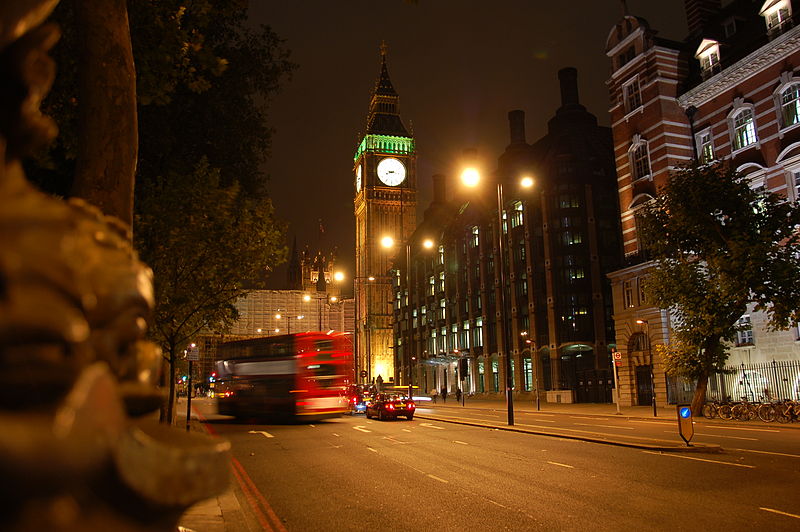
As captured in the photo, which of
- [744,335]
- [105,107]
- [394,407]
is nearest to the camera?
[105,107]

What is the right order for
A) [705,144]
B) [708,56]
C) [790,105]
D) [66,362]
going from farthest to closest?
[705,144] → [708,56] → [790,105] → [66,362]

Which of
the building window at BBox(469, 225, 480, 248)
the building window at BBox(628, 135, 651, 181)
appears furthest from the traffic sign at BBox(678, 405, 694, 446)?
the building window at BBox(469, 225, 480, 248)

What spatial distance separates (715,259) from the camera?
27.7 meters

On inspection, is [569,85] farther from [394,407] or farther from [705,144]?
[394,407]

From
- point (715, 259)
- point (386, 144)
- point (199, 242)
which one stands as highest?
point (386, 144)

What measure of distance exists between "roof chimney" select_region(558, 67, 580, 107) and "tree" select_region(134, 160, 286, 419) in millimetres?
52888

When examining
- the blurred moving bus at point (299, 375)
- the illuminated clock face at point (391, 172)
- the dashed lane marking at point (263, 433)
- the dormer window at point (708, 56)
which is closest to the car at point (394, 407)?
the blurred moving bus at point (299, 375)

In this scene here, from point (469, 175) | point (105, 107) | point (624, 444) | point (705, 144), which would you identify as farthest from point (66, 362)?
point (705, 144)

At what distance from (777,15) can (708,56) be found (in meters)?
5.08

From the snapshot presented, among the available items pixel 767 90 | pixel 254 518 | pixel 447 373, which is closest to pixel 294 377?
pixel 254 518

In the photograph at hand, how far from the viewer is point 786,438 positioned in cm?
1939

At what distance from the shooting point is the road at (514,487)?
8.69 meters

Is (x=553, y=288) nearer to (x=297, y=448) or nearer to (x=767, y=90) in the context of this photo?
(x=767, y=90)

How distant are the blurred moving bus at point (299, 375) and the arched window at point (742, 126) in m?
26.2
